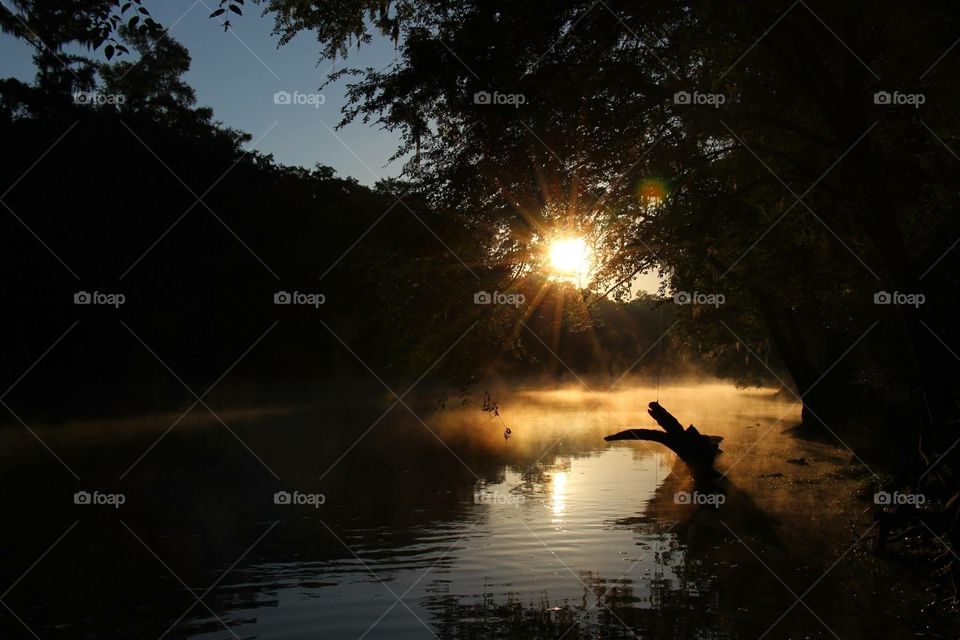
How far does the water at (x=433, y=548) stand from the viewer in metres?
10.8

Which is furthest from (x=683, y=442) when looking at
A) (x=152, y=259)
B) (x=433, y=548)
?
(x=152, y=259)

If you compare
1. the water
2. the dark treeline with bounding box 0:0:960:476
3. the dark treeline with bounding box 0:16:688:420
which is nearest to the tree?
the dark treeline with bounding box 0:0:960:476

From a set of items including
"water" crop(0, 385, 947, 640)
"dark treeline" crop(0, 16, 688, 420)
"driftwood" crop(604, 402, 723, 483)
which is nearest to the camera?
"water" crop(0, 385, 947, 640)

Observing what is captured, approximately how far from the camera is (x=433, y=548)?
588 inches

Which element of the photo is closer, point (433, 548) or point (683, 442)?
point (433, 548)

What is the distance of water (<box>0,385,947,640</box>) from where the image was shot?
35.6ft

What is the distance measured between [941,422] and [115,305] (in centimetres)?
4120

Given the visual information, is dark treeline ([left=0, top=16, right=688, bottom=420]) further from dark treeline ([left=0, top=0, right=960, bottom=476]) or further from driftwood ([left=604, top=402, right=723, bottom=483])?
dark treeline ([left=0, top=0, right=960, bottom=476])

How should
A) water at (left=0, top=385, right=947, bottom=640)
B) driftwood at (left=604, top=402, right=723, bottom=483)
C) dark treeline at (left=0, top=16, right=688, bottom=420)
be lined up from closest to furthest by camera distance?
water at (left=0, top=385, right=947, bottom=640), driftwood at (left=604, top=402, right=723, bottom=483), dark treeline at (left=0, top=16, right=688, bottom=420)

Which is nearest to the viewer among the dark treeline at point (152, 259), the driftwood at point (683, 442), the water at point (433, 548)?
the water at point (433, 548)

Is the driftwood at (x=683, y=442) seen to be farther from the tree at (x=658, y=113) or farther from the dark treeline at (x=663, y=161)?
the tree at (x=658, y=113)

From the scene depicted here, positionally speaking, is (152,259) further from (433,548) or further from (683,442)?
(433,548)

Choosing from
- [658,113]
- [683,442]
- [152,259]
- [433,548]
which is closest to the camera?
[658,113]

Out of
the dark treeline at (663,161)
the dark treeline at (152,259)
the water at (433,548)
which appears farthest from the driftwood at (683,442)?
the dark treeline at (152,259)
